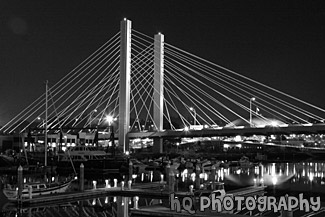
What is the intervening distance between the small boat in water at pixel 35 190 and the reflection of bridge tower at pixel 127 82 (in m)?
22.4

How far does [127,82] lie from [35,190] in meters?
25.0

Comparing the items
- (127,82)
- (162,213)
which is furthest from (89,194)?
(127,82)

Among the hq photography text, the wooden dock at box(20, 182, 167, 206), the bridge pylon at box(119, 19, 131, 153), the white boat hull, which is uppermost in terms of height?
the bridge pylon at box(119, 19, 131, 153)

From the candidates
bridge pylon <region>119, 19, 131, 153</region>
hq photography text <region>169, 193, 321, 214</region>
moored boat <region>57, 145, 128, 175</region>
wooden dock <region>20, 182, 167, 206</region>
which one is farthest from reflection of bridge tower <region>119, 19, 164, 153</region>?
hq photography text <region>169, 193, 321, 214</region>

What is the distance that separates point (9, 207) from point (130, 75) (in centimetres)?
2788

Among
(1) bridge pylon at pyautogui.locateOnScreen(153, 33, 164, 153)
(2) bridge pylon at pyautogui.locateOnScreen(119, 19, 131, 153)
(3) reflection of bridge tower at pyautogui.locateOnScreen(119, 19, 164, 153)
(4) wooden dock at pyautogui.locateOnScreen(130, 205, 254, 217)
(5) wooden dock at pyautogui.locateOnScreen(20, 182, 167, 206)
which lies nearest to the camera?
(4) wooden dock at pyautogui.locateOnScreen(130, 205, 254, 217)

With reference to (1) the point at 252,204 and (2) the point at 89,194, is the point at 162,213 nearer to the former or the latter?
(1) the point at 252,204

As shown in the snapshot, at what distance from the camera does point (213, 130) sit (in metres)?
49.8

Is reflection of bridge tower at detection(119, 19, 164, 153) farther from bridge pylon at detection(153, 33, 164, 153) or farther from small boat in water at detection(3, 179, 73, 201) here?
small boat in water at detection(3, 179, 73, 201)

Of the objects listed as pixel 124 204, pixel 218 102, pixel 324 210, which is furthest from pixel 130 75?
pixel 324 210

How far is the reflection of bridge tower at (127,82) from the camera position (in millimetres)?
46219

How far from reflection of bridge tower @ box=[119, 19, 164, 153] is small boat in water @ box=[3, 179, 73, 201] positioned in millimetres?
22389

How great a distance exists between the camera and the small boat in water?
21234 millimetres

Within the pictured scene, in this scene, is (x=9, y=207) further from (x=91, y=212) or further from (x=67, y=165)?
(x=67, y=165)
